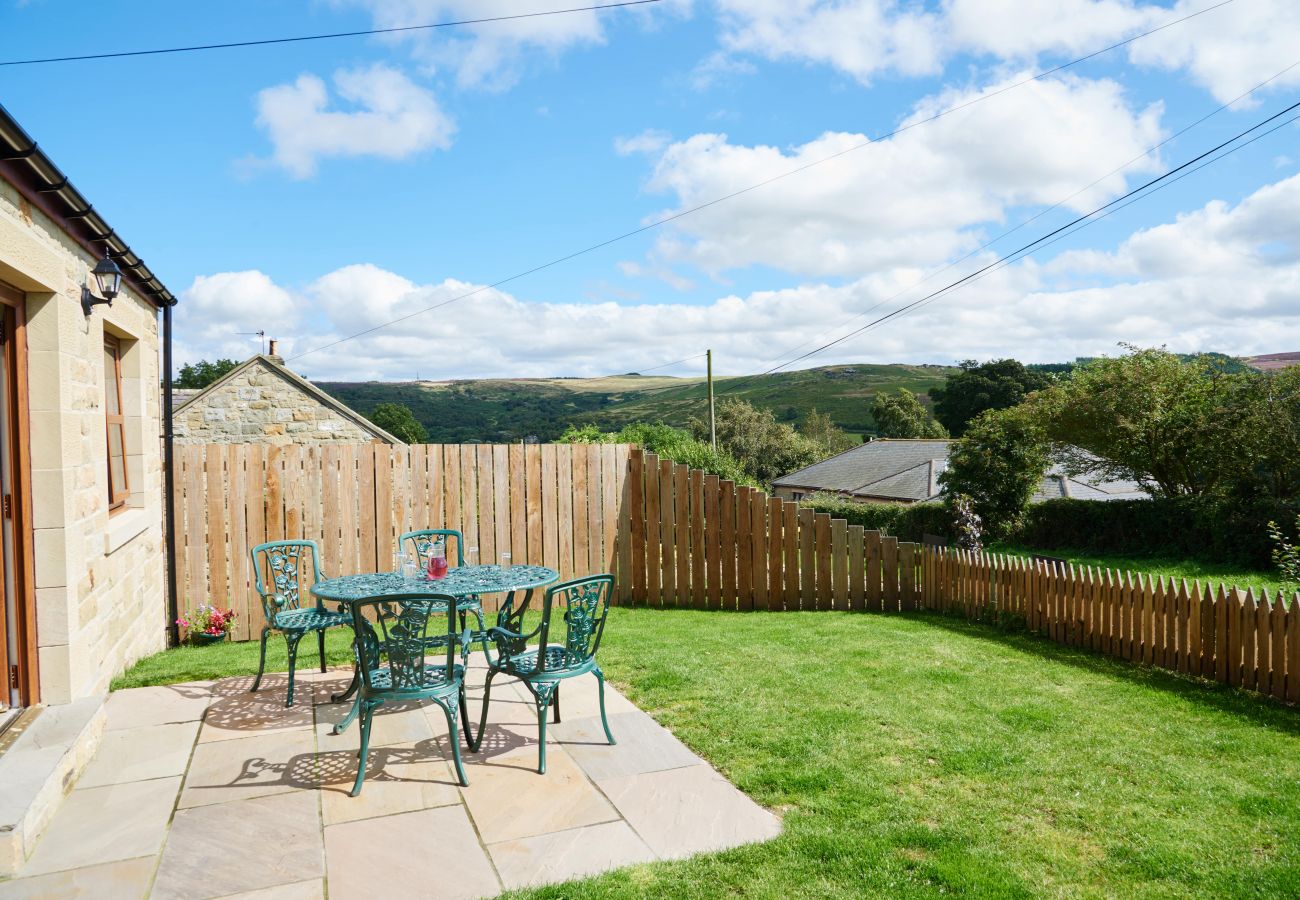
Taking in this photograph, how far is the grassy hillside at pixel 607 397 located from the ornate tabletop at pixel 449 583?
4348 cm

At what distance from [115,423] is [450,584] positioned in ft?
11.8

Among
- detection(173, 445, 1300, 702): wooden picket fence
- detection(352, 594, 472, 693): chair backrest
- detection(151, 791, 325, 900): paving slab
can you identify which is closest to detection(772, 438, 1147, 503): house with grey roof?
detection(173, 445, 1300, 702): wooden picket fence

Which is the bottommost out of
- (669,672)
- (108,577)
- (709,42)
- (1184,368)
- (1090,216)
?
(669,672)

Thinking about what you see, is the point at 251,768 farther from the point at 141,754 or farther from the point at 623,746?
the point at 623,746

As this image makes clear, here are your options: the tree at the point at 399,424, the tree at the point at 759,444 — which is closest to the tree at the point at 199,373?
the tree at the point at 399,424

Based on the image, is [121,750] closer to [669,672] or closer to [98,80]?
[669,672]

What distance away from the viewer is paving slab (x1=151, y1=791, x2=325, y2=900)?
9.07ft

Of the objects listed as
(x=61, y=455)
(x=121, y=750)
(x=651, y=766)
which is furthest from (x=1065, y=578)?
(x=61, y=455)

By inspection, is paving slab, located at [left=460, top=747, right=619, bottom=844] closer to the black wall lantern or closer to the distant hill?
the black wall lantern

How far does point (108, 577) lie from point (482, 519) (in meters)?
3.73

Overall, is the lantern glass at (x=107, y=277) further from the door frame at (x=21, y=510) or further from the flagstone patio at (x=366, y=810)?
the flagstone patio at (x=366, y=810)

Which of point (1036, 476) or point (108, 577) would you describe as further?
point (1036, 476)

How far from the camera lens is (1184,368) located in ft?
65.4

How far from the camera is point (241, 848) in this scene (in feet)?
9.91
